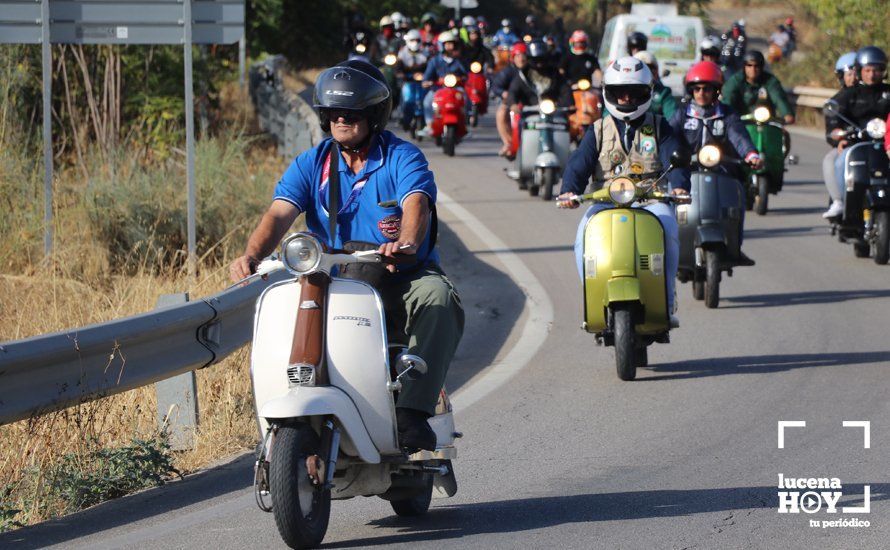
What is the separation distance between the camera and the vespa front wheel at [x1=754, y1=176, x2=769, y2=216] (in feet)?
63.3

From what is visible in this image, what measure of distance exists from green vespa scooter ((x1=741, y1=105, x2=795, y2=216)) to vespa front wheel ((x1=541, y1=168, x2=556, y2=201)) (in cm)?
239

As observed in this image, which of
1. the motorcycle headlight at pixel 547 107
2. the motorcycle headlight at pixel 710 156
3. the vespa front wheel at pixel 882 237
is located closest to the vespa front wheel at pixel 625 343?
the motorcycle headlight at pixel 710 156

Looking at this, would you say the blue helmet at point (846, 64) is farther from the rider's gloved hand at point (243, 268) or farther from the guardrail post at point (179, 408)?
the rider's gloved hand at point (243, 268)

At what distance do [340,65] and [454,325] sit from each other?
1131mm

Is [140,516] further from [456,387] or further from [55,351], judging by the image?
[456,387]

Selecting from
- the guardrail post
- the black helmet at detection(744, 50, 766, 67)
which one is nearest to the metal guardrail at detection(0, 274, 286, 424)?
the guardrail post

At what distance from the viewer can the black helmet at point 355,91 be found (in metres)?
6.71

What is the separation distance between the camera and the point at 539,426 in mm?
9039

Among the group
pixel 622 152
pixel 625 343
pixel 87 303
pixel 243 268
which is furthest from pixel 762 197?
pixel 243 268

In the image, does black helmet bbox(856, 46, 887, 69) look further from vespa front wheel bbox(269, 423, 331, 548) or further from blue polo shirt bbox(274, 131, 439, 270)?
vespa front wheel bbox(269, 423, 331, 548)

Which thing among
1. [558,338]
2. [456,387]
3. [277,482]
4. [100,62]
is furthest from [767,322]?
[100,62]

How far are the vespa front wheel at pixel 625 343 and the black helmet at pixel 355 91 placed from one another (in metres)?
3.83

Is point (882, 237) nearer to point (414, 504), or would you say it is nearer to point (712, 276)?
point (712, 276)

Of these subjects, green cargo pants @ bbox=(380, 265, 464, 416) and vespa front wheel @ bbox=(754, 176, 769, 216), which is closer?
green cargo pants @ bbox=(380, 265, 464, 416)
